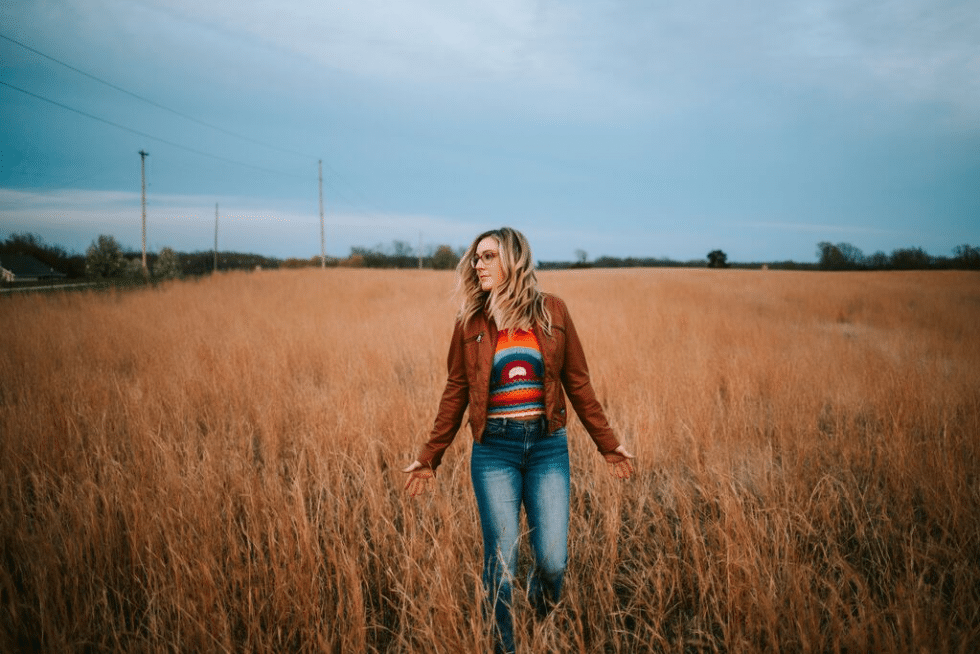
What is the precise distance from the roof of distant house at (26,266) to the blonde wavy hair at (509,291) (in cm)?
7945

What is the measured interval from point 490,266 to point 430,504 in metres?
1.73

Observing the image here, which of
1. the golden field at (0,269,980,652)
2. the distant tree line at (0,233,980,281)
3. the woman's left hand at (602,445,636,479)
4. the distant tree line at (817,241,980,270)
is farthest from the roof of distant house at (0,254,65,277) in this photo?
the distant tree line at (817,241,980,270)

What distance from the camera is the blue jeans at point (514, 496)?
5.15ft

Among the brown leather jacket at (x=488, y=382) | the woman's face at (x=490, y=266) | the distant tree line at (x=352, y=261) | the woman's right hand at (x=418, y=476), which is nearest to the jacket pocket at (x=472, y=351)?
the brown leather jacket at (x=488, y=382)

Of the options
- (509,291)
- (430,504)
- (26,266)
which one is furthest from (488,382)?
(26,266)

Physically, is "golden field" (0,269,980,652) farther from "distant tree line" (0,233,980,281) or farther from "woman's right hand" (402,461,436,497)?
"distant tree line" (0,233,980,281)

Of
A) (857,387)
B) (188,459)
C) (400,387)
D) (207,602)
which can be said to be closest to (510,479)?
(207,602)

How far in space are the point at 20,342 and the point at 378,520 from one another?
25.4 feet

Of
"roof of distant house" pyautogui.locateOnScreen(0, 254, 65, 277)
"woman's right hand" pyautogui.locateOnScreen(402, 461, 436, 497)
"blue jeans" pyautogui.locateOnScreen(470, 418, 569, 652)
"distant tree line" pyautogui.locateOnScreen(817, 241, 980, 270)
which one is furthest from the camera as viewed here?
"roof of distant house" pyautogui.locateOnScreen(0, 254, 65, 277)

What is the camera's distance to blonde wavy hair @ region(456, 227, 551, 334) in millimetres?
1611

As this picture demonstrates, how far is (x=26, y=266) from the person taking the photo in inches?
2175

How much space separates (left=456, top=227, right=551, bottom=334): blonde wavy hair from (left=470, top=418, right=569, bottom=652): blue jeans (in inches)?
15.8

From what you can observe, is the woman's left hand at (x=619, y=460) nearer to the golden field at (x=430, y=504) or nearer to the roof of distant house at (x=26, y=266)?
the golden field at (x=430, y=504)

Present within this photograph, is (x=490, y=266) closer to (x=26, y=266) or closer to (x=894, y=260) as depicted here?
(x=894, y=260)
